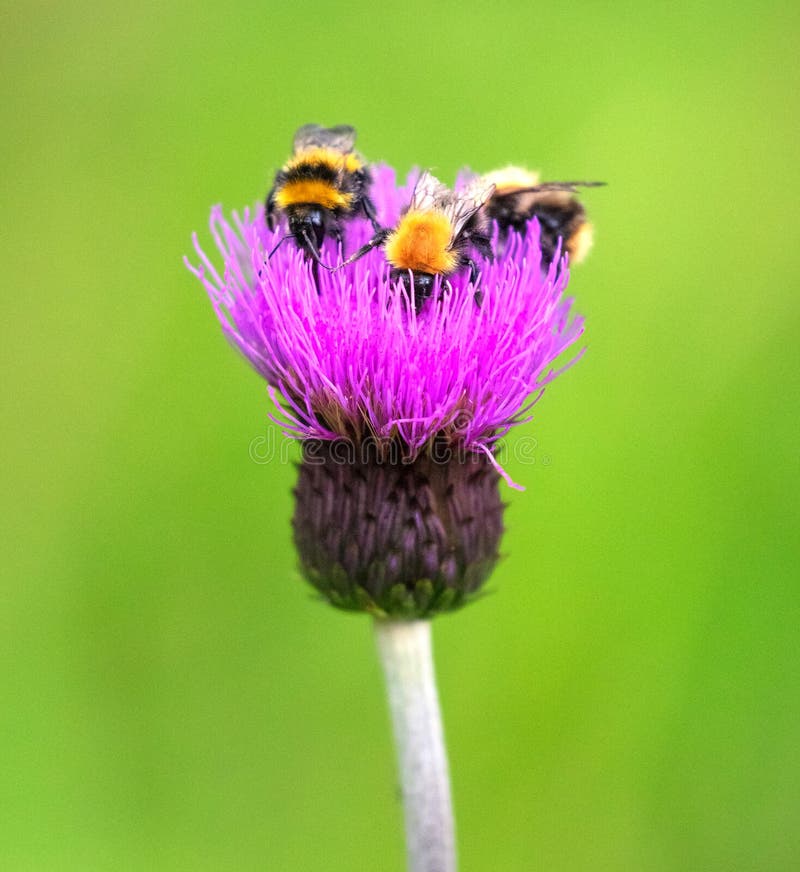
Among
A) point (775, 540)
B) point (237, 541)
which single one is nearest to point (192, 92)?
point (237, 541)

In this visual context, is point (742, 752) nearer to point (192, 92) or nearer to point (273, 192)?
point (273, 192)

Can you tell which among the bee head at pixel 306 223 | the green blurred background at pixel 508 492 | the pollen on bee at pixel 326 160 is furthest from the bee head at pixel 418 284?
the green blurred background at pixel 508 492

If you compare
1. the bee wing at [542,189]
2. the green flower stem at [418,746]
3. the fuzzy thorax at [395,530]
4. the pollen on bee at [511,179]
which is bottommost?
the green flower stem at [418,746]

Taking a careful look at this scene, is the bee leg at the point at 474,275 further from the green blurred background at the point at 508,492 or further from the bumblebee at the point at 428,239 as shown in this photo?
the green blurred background at the point at 508,492

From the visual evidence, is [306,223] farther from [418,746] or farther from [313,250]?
[418,746]

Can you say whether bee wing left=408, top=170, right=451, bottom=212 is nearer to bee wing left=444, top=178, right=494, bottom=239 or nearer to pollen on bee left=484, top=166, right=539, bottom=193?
bee wing left=444, top=178, right=494, bottom=239

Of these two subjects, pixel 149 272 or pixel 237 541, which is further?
pixel 149 272

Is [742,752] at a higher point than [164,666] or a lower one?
lower
